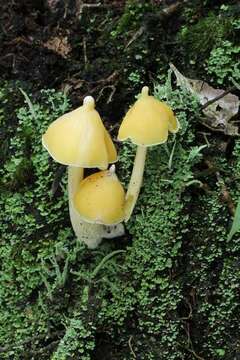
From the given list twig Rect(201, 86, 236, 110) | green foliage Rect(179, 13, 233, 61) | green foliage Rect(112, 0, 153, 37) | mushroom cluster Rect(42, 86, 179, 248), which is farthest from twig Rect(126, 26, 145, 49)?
mushroom cluster Rect(42, 86, 179, 248)

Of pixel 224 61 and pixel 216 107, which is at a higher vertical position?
pixel 224 61

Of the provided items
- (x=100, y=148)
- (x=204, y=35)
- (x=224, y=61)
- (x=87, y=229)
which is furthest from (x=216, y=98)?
(x=87, y=229)

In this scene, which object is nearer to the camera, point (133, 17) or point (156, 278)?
point (156, 278)

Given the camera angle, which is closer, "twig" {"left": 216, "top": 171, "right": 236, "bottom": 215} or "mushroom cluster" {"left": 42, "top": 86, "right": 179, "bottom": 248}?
"mushroom cluster" {"left": 42, "top": 86, "right": 179, "bottom": 248}

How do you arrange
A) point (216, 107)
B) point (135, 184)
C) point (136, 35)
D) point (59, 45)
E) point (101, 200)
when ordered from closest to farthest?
point (101, 200) < point (135, 184) < point (216, 107) < point (136, 35) < point (59, 45)

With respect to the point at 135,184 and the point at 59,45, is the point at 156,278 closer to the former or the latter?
the point at 135,184

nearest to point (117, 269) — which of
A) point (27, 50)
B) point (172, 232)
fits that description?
point (172, 232)

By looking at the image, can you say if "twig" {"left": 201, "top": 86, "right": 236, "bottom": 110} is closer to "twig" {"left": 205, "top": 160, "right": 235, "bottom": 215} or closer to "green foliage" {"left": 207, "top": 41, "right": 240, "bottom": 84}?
"green foliage" {"left": 207, "top": 41, "right": 240, "bottom": 84}
